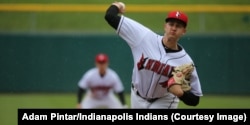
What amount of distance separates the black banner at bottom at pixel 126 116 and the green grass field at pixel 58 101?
284 cm

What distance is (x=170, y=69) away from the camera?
4309 mm

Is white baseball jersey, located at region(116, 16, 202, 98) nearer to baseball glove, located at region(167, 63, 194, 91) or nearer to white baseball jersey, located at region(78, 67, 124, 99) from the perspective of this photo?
baseball glove, located at region(167, 63, 194, 91)

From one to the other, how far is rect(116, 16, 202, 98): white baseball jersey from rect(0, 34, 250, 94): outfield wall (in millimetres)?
3486

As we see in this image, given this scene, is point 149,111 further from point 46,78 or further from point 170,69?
point 46,78

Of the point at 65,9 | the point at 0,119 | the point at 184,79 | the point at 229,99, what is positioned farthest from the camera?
the point at 65,9

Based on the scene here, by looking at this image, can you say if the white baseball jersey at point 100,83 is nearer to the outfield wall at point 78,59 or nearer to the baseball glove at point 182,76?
the outfield wall at point 78,59

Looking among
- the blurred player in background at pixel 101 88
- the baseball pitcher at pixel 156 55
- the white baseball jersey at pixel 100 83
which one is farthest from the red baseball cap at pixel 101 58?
the baseball pitcher at pixel 156 55

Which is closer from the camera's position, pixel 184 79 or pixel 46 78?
pixel 184 79

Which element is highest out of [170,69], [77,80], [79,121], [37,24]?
[37,24]

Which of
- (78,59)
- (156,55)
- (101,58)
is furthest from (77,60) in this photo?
(156,55)

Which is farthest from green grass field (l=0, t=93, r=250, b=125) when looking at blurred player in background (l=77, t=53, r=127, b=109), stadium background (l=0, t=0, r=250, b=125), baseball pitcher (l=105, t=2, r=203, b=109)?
baseball pitcher (l=105, t=2, r=203, b=109)

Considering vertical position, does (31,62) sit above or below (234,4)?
below

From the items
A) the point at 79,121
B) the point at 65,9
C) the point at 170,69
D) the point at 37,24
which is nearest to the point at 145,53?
the point at 170,69

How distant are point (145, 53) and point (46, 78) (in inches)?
149
